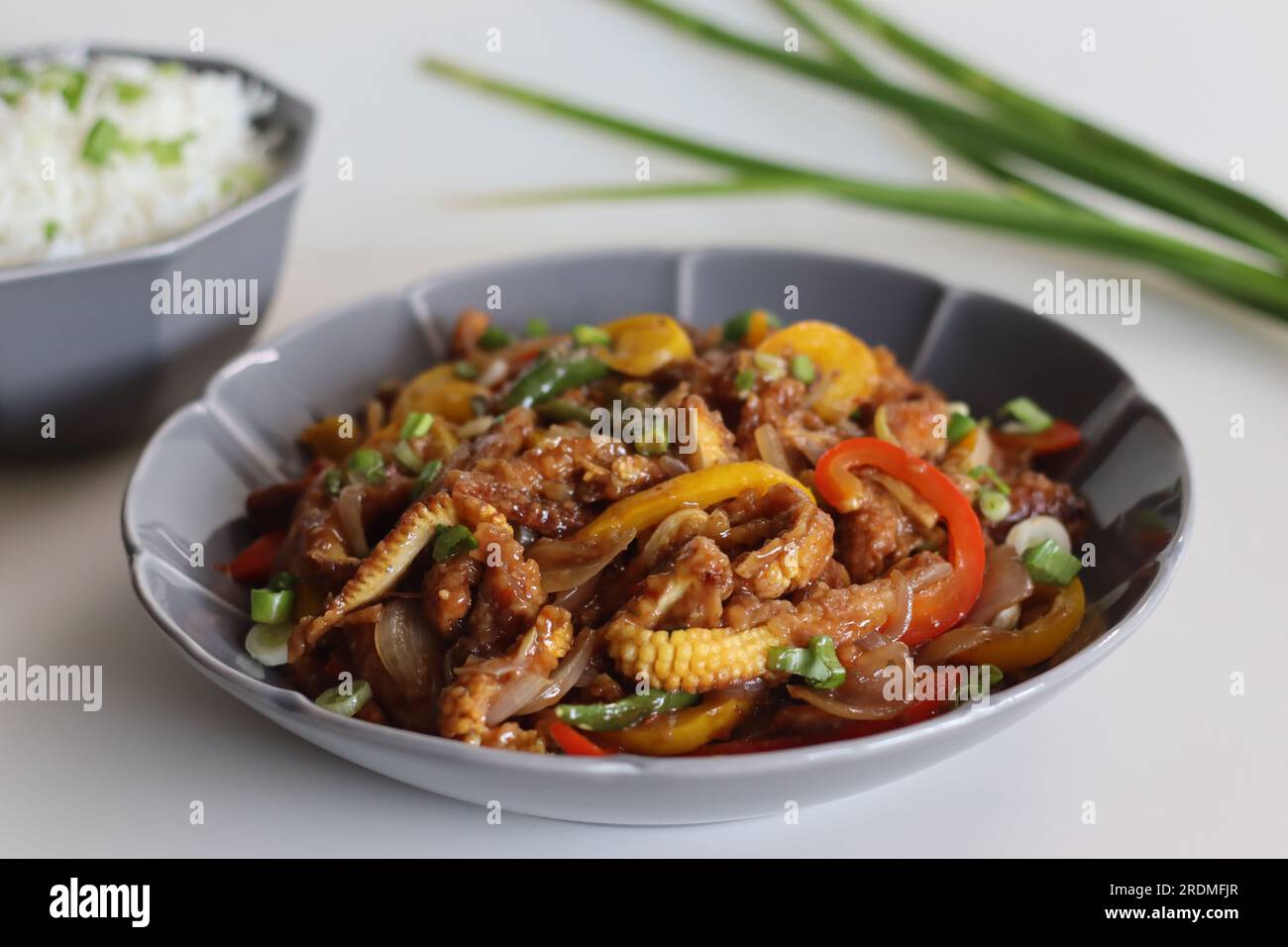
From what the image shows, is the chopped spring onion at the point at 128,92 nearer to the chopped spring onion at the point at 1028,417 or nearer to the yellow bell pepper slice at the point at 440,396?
the yellow bell pepper slice at the point at 440,396

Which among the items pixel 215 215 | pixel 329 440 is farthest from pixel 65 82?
pixel 329 440

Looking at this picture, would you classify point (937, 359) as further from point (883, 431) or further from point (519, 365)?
point (519, 365)

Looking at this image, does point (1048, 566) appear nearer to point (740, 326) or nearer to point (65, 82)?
point (740, 326)

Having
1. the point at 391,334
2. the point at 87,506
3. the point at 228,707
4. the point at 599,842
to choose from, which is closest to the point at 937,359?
the point at 391,334

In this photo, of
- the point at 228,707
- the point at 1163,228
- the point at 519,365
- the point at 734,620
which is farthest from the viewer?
the point at 1163,228

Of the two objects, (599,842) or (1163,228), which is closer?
(599,842)

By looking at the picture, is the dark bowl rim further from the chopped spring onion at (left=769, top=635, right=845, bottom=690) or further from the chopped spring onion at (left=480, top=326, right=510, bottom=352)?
the chopped spring onion at (left=769, top=635, right=845, bottom=690)
